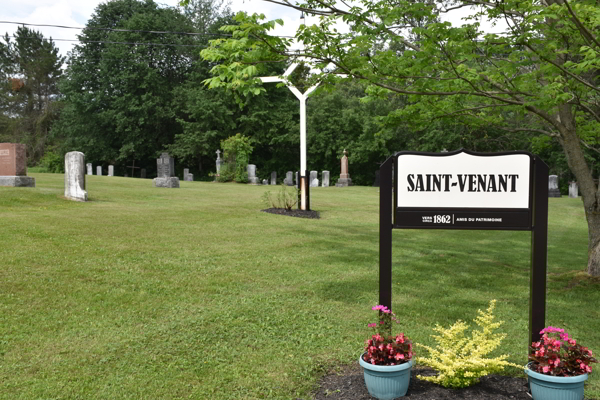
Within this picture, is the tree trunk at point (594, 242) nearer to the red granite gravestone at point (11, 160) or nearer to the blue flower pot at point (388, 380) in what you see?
the blue flower pot at point (388, 380)

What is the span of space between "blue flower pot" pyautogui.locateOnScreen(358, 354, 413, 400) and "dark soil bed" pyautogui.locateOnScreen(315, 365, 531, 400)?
0.10 metres

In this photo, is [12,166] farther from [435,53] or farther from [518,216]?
[518,216]

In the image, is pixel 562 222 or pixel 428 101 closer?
pixel 428 101

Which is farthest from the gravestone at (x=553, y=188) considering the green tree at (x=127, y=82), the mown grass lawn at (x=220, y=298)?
the green tree at (x=127, y=82)

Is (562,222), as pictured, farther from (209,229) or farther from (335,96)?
(335,96)

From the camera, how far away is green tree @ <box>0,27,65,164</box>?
56125 millimetres

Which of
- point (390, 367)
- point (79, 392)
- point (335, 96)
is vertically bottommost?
point (79, 392)

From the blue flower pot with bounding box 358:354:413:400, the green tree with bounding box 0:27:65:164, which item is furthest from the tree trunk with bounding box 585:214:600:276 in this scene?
the green tree with bounding box 0:27:65:164

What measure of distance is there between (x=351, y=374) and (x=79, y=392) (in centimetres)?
212

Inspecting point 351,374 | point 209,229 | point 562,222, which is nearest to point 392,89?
point 351,374

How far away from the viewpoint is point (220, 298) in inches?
248

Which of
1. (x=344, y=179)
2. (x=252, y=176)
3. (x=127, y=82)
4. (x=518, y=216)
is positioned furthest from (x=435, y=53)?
(x=127, y=82)

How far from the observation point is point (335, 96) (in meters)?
41.7

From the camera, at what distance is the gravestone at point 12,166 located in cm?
1573
